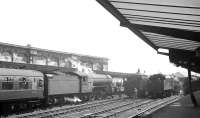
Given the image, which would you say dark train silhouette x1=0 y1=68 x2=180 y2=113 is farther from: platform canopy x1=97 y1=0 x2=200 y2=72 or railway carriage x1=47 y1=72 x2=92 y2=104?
platform canopy x1=97 y1=0 x2=200 y2=72

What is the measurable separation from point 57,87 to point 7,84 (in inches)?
225

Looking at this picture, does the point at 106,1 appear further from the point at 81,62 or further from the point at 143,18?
the point at 81,62

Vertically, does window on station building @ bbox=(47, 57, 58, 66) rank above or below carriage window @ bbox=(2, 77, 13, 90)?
above

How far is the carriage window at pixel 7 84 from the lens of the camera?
624 inches

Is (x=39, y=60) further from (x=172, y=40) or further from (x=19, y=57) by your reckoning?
(x=172, y=40)

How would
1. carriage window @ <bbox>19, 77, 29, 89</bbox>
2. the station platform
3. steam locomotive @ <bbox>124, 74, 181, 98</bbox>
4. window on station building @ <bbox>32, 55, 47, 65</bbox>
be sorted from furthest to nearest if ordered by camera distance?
window on station building @ <bbox>32, 55, 47, 65</bbox>, steam locomotive @ <bbox>124, 74, 181, 98</bbox>, carriage window @ <bbox>19, 77, 29, 89</bbox>, the station platform

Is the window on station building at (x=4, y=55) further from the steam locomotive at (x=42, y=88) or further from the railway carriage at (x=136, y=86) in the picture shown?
the railway carriage at (x=136, y=86)

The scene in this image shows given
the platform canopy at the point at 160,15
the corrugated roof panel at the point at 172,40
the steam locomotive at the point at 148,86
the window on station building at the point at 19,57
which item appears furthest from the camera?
the window on station building at the point at 19,57

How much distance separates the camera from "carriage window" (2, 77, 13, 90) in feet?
52.0

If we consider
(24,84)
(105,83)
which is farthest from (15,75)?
(105,83)

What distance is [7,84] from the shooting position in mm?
16141

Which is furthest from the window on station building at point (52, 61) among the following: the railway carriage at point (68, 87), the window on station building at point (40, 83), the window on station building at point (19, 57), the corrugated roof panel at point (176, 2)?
the corrugated roof panel at point (176, 2)

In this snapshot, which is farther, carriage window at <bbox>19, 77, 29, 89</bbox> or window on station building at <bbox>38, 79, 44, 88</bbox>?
window on station building at <bbox>38, 79, 44, 88</bbox>

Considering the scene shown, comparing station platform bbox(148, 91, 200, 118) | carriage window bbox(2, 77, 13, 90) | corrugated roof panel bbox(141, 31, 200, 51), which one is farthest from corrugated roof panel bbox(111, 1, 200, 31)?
carriage window bbox(2, 77, 13, 90)
